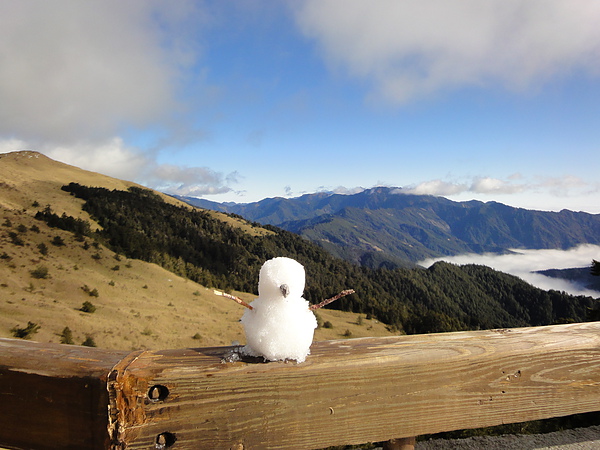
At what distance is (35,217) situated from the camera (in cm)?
2759

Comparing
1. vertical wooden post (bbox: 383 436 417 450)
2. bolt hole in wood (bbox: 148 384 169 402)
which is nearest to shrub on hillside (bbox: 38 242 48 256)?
bolt hole in wood (bbox: 148 384 169 402)

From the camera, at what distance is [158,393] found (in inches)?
52.1

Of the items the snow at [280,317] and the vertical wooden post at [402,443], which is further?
the vertical wooden post at [402,443]

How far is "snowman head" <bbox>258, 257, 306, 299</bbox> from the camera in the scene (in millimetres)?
1354

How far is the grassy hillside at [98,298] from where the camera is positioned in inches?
570

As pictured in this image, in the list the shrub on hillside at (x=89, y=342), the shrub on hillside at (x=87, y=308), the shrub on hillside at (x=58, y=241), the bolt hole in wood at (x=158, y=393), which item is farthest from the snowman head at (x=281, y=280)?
the shrub on hillside at (x=58, y=241)

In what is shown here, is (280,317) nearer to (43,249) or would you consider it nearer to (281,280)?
(281,280)

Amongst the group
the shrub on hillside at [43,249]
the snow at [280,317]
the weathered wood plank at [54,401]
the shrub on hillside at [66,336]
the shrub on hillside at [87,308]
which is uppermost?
the shrub on hillside at [43,249]

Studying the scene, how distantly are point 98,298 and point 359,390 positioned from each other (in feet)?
70.4

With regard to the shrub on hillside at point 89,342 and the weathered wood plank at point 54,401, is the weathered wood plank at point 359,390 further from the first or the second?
the shrub on hillside at point 89,342

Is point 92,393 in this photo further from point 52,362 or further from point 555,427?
point 555,427

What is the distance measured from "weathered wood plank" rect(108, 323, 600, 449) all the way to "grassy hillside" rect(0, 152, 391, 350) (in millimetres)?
8541

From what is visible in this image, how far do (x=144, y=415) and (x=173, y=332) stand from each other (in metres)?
18.5

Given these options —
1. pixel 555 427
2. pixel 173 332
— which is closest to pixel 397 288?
pixel 173 332
